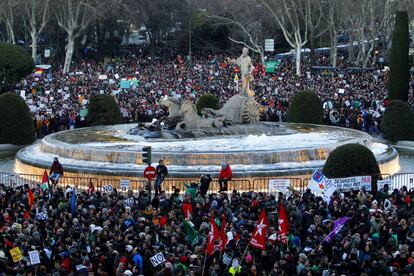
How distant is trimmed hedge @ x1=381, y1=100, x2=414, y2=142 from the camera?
40969 millimetres

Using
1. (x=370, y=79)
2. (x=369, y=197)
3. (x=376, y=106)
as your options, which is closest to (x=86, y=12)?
(x=370, y=79)

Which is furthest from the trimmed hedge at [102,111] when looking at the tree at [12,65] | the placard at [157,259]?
the placard at [157,259]

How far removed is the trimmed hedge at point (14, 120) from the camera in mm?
40625

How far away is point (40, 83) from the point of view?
6062 centimetres

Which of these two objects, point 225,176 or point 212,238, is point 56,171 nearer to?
point 225,176

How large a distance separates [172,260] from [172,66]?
51.2 metres

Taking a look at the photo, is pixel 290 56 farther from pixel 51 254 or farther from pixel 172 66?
pixel 51 254

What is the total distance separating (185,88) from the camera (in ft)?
188

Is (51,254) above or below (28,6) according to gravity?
below

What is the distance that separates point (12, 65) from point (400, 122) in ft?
84.6

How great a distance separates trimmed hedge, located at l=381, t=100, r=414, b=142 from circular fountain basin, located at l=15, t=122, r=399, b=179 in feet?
10.7

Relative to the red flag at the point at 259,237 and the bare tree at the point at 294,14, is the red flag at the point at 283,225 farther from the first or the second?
the bare tree at the point at 294,14

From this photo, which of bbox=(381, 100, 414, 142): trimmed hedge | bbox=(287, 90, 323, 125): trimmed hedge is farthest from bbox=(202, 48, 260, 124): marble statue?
bbox=(381, 100, 414, 142): trimmed hedge

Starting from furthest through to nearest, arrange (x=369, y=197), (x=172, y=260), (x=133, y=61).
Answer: (x=133, y=61) → (x=369, y=197) → (x=172, y=260)
